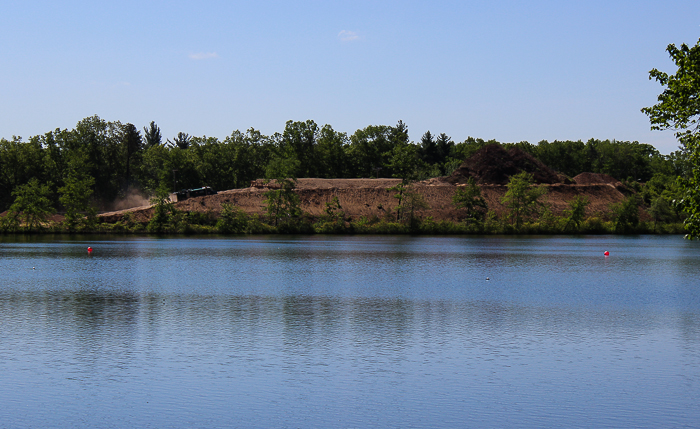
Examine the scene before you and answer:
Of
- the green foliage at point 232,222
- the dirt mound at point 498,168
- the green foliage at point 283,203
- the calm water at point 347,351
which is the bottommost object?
the calm water at point 347,351

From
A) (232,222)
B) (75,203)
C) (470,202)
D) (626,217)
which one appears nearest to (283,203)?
(232,222)

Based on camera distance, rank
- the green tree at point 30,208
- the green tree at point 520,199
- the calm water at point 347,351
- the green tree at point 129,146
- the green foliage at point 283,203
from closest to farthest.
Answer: the calm water at point 347,351
the green tree at point 30,208
the green tree at point 520,199
the green foliage at point 283,203
the green tree at point 129,146

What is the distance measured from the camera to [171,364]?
21719mm

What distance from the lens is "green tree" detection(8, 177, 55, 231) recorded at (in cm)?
12619

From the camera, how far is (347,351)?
23719 mm

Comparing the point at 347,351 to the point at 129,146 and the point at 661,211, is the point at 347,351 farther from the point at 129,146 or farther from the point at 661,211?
the point at 129,146

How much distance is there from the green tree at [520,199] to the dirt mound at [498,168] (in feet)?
81.8

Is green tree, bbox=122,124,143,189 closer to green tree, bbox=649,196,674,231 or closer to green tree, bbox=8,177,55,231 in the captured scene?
green tree, bbox=8,177,55,231

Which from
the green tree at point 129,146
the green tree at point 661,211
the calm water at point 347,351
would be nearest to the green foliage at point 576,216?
the green tree at point 661,211

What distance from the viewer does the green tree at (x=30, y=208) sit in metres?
126

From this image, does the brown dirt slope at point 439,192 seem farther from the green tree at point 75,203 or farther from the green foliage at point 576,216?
the green foliage at point 576,216

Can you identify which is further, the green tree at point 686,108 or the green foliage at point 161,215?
the green foliage at point 161,215

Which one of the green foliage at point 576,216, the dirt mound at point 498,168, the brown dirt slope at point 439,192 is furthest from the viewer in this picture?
the dirt mound at point 498,168

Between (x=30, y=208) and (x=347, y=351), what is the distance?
395ft
